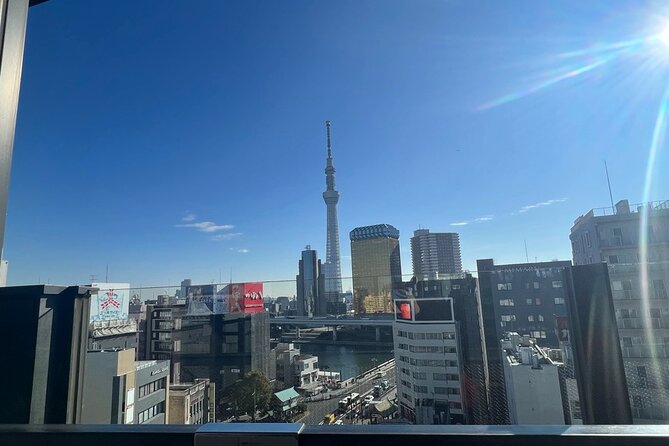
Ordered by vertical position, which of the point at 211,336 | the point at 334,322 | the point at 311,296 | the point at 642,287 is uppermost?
the point at 642,287

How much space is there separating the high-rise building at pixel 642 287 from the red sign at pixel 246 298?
4.00 meters

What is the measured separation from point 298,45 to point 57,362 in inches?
75.5

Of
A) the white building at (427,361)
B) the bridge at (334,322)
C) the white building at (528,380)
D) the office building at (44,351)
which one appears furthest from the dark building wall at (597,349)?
the bridge at (334,322)

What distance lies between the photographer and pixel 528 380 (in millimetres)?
3836

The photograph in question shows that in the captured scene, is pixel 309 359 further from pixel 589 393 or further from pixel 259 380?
pixel 589 393

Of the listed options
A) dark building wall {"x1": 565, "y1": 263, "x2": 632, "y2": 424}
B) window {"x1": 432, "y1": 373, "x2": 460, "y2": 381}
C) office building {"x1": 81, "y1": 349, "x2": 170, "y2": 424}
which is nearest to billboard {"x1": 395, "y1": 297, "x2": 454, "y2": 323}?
window {"x1": 432, "y1": 373, "x2": 460, "y2": 381}

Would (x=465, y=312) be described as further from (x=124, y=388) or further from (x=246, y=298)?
(x=124, y=388)

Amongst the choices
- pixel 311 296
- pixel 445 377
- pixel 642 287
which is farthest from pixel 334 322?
pixel 642 287

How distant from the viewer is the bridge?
18.1ft

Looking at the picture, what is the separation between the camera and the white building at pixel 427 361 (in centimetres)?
504

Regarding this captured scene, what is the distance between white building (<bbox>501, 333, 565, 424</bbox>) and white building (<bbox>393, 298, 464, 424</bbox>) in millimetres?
866

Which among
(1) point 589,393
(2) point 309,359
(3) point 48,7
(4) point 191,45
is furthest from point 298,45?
(2) point 309,359

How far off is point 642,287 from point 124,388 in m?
4.13

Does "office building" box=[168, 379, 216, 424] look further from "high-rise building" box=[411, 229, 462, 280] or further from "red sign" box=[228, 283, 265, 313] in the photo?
"high-rise building" box=[411, 229, 462, 280]
